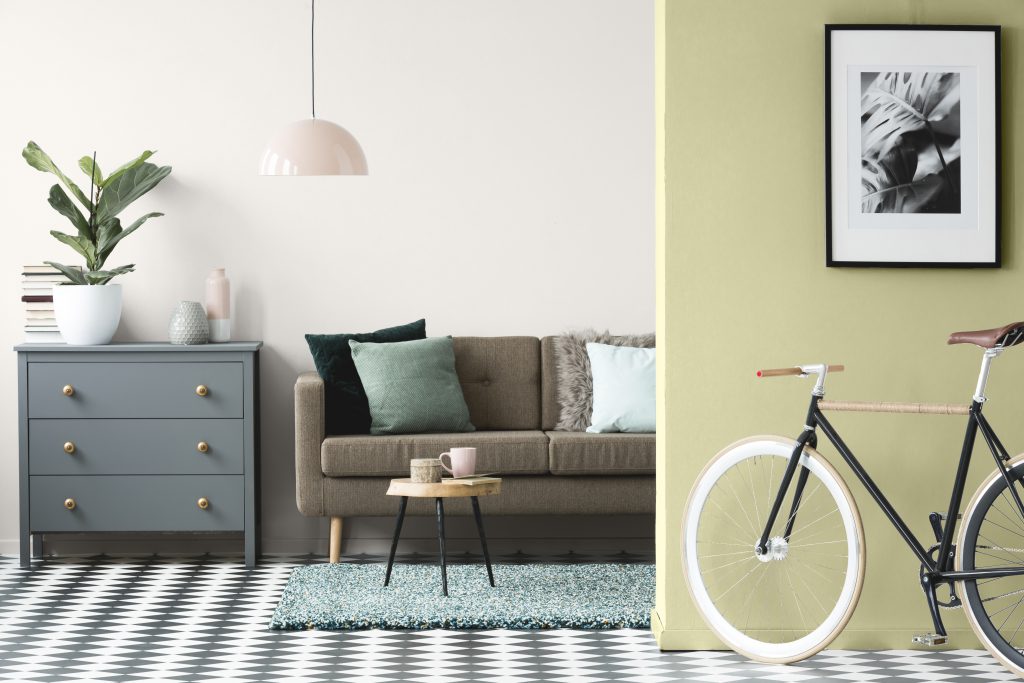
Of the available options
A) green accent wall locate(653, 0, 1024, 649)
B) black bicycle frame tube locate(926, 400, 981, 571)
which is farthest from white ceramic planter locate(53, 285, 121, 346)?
black bicycle frame tube locate(926, 400, 981, 571)

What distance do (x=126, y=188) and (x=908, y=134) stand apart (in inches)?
125

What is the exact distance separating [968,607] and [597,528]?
7.57ft

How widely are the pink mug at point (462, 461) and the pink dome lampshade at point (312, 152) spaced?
1.11 meters

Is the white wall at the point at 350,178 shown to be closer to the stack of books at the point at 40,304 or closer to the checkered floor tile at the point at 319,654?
the stack of books at the point at 40,304

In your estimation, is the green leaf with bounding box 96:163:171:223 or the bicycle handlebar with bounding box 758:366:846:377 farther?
the green leaf with bounding box 96:163:171:223

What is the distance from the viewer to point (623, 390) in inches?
194

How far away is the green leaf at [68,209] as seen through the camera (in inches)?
194

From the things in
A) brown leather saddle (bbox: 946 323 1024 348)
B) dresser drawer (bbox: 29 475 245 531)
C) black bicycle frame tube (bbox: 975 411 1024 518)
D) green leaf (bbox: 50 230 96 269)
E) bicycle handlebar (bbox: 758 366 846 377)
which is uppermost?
green leaf (bbox: 50 230 96 269)

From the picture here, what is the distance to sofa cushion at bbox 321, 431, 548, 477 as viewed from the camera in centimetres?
469

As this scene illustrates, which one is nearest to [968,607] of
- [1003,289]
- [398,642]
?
[1003,289]

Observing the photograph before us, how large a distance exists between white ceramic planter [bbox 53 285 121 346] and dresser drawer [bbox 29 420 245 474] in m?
0.35

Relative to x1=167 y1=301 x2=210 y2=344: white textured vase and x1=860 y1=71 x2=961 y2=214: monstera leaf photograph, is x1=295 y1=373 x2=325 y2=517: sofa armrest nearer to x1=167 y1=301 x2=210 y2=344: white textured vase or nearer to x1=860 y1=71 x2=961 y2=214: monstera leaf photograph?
x1=167 y1=301 x2=210 y2=344: white textured vase

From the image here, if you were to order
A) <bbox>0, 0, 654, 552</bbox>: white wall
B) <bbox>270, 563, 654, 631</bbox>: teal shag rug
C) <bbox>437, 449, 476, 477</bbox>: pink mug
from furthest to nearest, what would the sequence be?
<bbox>0, 0, 654, 552</bbox>: white wall < <bbox>437, 449, 476, 477</bbox>: pink mug < <bbox>270, 563, 654, 631</bbox>: teal shag rug

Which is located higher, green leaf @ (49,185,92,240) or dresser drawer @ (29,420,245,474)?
green leaf @ (49,185,92,240)
